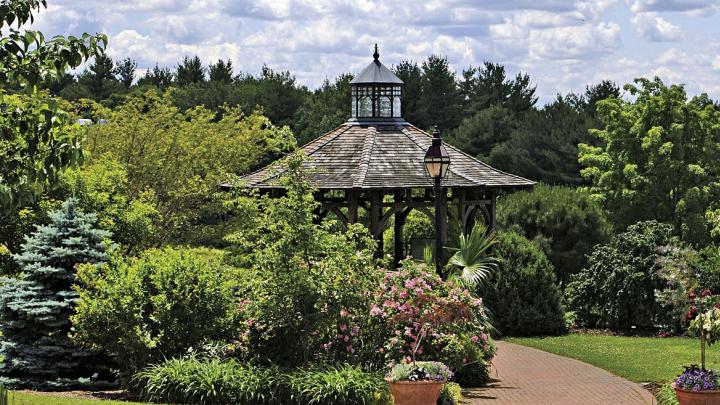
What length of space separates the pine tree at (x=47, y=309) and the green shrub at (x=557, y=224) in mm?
19048

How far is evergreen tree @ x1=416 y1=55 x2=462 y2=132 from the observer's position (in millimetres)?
64938

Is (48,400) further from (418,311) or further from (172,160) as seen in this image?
(172,160)

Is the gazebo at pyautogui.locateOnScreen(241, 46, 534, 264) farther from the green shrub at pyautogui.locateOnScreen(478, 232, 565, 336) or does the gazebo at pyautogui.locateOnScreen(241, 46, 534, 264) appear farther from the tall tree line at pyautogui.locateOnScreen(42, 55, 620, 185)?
the tall tree line at pyautogui.locateOnScreen(42, 55, 620, 185)

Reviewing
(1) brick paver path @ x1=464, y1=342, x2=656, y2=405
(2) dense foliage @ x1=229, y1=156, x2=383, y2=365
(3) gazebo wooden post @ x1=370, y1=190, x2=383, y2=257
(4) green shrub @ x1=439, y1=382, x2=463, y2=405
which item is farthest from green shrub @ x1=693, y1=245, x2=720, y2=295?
(2) dense foliage @ x1=229, y1=156, x2=383, y2=365

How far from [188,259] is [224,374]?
2.18 m

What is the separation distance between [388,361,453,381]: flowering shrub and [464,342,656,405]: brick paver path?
1970 millimetres

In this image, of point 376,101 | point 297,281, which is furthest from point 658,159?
point 297,281

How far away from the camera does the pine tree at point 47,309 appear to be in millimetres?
17422

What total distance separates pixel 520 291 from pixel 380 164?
4.51 m

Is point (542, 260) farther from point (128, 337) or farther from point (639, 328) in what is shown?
point (128, 337)

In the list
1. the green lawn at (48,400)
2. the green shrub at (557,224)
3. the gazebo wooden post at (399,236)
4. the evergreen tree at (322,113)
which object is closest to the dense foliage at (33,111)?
the green lawn at (48,400)

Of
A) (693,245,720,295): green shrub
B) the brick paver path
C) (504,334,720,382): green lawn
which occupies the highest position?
(693,245,720,295): green shrub

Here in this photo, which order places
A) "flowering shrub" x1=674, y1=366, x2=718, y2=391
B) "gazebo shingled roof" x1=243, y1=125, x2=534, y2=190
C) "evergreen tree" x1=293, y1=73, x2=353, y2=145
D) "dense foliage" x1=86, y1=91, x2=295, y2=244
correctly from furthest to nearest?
1. "evergreen tree" x1=293, y1=73, x2=353, y2=145
2. "dense foliage" x1=86, y1=91, x2=295, y2=244
3. "gazebo shingled roof" x1=243, y1=125, x2=534, y2=190
4. "flowering shrub" x1=674, y1=366, x2=718, y2=391

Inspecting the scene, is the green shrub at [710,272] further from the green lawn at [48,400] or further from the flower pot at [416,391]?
the green lawn at [48,400]
